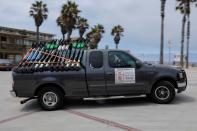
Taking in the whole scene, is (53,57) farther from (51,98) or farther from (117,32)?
(117,32)

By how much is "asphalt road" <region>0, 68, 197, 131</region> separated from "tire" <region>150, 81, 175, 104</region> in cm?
22

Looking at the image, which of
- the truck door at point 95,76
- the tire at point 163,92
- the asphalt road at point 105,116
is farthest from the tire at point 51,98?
the tire at point 163,92

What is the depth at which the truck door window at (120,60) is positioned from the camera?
11.3m

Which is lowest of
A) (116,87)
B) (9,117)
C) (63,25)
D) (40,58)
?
(9,117)

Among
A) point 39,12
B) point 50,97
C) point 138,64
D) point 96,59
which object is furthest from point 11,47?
point 138,64

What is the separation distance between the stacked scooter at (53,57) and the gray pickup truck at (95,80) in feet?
0.50

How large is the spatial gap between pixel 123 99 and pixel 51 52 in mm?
2991

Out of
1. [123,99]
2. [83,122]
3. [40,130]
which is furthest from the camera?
[123,99]

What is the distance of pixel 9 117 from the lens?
10305 millimetres

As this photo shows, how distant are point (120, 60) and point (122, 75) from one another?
1.51 feet

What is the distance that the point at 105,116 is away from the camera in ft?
32.6

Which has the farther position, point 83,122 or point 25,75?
point 25,75

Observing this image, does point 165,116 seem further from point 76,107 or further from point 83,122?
point 76,107

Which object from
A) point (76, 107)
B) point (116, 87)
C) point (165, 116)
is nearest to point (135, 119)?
point (165, 116)
